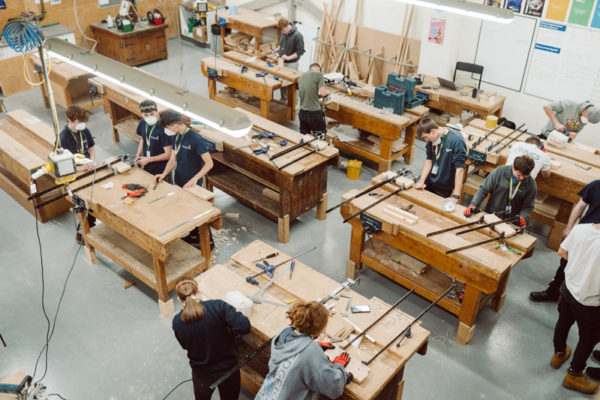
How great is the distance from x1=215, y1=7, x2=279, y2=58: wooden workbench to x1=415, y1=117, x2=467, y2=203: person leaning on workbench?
5934mm

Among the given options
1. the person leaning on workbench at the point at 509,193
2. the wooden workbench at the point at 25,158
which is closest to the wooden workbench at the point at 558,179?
the person leaning on workbench at the point at 509,193

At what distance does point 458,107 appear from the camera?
8.81 metres

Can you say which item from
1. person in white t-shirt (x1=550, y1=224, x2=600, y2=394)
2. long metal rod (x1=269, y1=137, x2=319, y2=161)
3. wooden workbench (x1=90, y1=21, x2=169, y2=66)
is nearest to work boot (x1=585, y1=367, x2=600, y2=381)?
person in white t-shirt (x1=550, y1=224, x2=600, y2=394)

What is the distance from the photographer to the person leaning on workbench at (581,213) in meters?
5.06

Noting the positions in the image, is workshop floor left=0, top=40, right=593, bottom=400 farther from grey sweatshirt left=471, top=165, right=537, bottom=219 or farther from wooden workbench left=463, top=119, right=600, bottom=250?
grey sweatshirt left=471, top=165, right=537, bottom=219

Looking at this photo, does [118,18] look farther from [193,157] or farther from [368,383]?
[368,383]

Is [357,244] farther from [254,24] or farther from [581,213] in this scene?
[254,24]

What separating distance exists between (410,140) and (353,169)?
46.8 inches

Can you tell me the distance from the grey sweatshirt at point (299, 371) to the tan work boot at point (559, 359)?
8.96 feet

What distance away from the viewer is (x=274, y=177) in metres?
6.51

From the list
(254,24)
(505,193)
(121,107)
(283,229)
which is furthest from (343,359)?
(254,24)

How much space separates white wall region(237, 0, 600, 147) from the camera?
8938 mm

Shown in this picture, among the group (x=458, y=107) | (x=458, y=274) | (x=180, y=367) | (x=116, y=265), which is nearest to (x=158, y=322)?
(x=180, y=367)

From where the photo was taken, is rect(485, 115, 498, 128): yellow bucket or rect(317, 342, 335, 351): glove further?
rect(485, 115, 498, 128): yellow bucket
